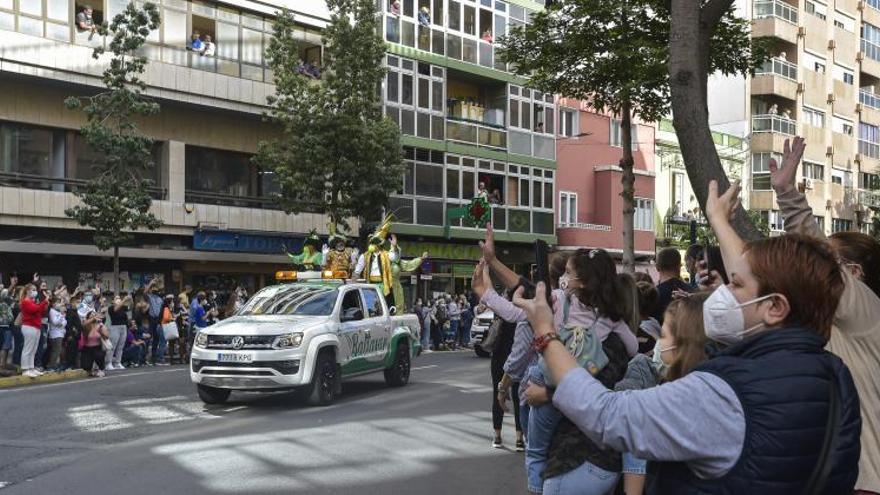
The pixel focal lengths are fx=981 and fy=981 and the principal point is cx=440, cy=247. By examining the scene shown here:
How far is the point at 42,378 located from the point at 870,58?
54939 millimetres

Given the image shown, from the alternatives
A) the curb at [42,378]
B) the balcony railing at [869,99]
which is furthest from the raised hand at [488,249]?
the balcony railing at [869,99]

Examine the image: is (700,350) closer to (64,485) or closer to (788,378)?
(788,378)

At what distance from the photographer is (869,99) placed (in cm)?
5891

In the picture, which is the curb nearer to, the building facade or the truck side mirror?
the truck side mirror

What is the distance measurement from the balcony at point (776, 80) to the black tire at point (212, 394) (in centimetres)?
4045

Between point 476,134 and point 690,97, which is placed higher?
point 476,134

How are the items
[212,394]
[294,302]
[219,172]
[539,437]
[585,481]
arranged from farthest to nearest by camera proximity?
[219,172] < [294,302] < [212,394] < [539,437] < [585,481]

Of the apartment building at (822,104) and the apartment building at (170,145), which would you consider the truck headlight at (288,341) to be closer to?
the apartment building at (170,145)

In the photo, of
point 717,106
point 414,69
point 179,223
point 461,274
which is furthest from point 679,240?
point 179,223

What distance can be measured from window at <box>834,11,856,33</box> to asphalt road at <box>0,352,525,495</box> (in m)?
47.7

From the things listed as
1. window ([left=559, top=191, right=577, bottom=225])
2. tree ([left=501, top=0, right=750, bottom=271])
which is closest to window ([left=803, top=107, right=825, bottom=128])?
window ([left=559, top=191, right=577, bottom=225])

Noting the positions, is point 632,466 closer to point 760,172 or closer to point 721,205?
point 721,205

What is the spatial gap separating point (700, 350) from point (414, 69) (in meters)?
32.6

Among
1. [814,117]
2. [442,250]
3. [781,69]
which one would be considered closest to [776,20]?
[781,69]
